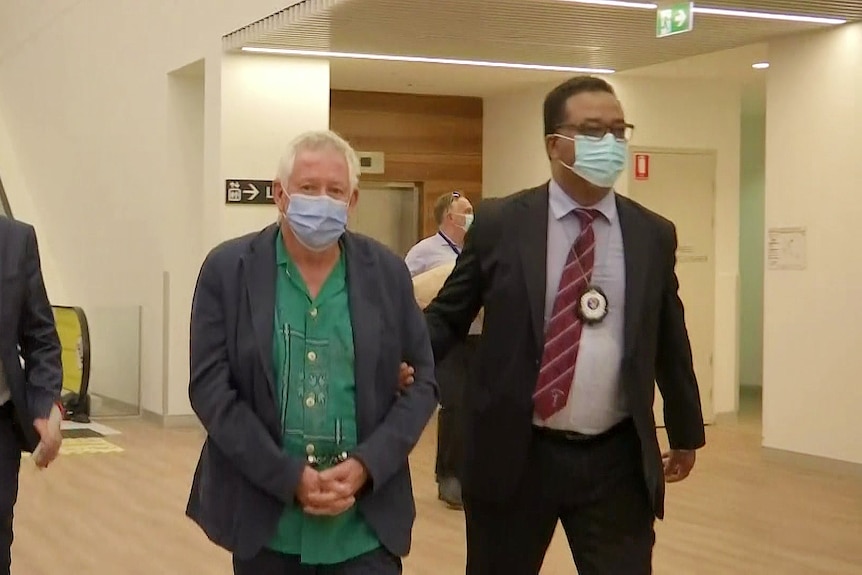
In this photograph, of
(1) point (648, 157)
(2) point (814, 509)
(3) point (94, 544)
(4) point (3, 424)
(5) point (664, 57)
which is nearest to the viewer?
(4) point (3, 424)

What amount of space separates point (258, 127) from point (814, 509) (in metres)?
5.20

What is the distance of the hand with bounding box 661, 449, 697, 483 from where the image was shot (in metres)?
3.29

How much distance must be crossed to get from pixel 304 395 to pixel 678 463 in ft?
3.72

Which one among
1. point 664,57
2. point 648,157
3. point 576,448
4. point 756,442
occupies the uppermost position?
point 664,57

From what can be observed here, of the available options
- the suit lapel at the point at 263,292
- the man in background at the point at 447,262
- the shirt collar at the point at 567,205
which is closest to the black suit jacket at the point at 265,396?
the suit lapel at the point at 263,292

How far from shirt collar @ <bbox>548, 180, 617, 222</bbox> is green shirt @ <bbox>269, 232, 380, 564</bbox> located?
72cm

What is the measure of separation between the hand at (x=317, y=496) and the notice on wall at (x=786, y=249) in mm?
7050

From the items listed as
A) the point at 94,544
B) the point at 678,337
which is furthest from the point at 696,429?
the point at 94,544

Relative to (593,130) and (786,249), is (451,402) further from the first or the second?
(593,130)

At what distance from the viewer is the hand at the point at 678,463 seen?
3295 millimetres

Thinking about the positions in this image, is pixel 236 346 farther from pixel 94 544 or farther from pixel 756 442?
pixel 756 442

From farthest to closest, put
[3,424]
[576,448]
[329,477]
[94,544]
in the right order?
[94,544]
[3,424]
[576,448]
[329,477]

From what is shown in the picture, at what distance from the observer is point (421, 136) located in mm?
13609

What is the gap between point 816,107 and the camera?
899cm
